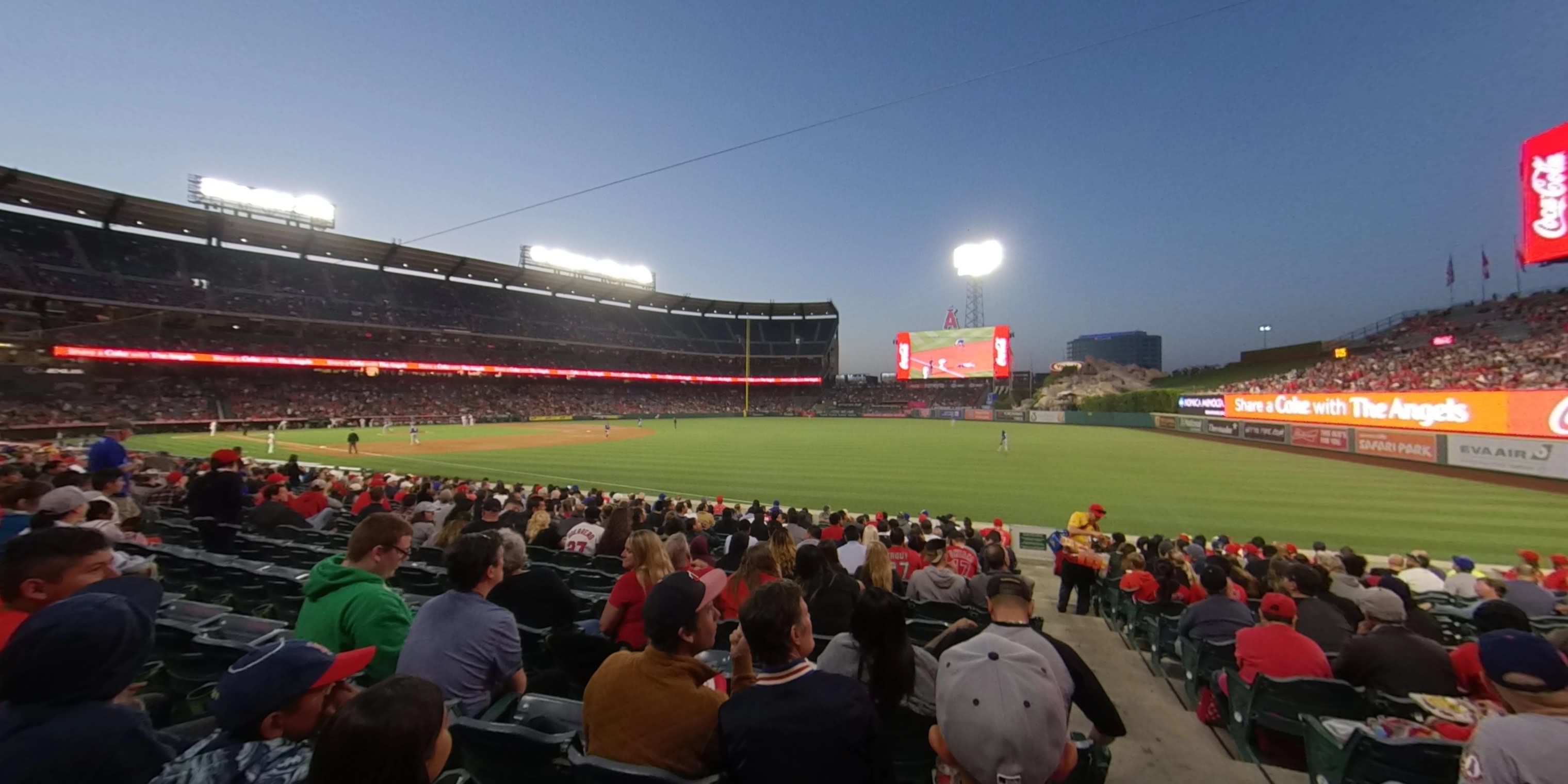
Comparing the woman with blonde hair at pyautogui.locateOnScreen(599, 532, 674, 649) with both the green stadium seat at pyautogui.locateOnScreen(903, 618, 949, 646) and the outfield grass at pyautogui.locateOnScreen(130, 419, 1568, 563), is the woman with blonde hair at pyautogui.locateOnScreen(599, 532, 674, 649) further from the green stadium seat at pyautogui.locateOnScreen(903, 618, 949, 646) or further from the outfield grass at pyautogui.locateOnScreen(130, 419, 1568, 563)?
the outfield grass at pyautogui.locateOnScreen(130, 419, 1568, 563)

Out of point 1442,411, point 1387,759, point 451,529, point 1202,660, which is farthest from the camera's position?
point 1442,411

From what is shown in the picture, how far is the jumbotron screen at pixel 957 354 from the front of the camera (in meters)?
69.8

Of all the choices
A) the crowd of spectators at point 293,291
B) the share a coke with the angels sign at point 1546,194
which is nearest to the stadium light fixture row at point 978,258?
the crowd of spectators at point 293,291

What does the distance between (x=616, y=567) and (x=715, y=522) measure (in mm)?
4871

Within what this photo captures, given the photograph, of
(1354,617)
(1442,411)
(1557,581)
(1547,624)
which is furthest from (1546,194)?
(1354,617)

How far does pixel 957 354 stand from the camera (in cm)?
7212

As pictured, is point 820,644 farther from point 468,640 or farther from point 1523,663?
point 1523,663

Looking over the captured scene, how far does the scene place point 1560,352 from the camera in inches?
1127

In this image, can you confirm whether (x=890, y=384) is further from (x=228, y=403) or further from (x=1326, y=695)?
(x=1326, y=695)

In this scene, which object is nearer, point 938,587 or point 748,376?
point 938,587

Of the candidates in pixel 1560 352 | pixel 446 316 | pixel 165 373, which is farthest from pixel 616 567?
pixel 446 316

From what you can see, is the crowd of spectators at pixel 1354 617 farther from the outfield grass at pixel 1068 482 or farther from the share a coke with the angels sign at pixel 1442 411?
the share a coke with the angels sign at pixel 1442 411

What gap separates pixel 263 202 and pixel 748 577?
64097 mm

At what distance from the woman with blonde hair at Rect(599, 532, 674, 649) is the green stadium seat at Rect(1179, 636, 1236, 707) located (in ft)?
14.3
